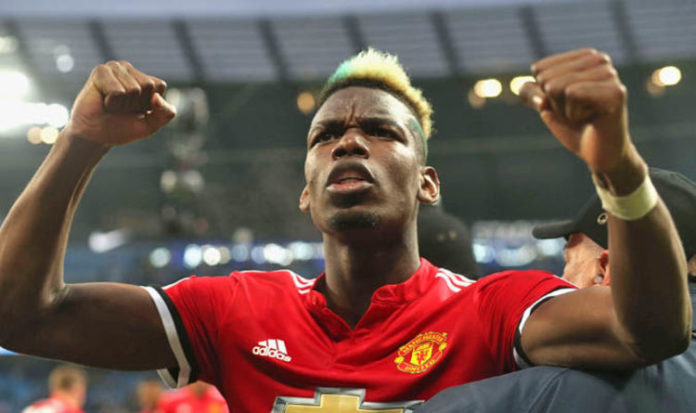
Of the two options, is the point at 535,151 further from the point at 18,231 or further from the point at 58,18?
the point at 18,231

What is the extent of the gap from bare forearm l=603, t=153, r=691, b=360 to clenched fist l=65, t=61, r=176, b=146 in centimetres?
100

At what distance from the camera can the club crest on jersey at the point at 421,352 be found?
1807 mm

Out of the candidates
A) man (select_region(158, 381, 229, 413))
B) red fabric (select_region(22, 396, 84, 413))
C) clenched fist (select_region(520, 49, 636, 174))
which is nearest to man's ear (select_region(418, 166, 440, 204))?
clenched fist (select_region(520, 49, 636, 174))

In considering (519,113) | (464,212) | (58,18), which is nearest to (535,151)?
(519,113)

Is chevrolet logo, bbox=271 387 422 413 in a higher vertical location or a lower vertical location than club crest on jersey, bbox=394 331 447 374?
lower

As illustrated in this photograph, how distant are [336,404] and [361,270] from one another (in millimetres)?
429

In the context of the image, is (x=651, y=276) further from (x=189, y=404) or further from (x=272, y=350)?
(x=189, y=404)

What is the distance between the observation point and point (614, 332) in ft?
4.57

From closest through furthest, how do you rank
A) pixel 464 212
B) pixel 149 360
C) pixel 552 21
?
pixel 149 360
pixel 552 21
pixel 464 212

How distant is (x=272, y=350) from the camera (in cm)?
192

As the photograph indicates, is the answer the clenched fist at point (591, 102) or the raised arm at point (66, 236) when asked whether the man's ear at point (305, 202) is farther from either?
the clenched fist at point (591, 102)

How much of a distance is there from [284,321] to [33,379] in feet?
44.0

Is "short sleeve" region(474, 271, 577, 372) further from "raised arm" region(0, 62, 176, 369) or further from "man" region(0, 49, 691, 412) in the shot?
"raised arm" region(0, 62, 176, 369)

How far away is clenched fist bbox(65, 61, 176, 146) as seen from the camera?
168 centimetres
